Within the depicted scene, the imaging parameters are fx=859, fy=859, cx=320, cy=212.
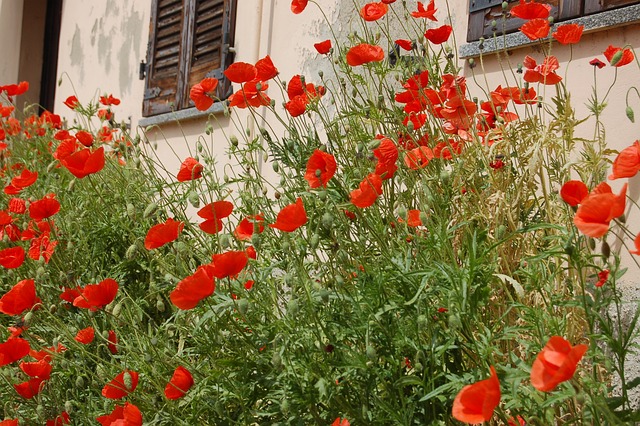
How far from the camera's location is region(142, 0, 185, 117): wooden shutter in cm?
664

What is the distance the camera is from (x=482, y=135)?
9.59 ft

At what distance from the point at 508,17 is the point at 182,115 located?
319cm

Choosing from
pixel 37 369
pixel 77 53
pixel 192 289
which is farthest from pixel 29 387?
pixel 77 53

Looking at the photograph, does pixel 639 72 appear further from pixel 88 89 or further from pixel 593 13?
pixel 88 89

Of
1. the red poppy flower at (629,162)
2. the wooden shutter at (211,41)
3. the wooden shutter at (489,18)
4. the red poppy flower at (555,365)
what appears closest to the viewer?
the red poppy flower at (555,365)

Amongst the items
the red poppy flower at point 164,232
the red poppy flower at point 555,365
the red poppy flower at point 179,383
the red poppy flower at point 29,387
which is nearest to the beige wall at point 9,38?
the red poppy flower at point 29,387

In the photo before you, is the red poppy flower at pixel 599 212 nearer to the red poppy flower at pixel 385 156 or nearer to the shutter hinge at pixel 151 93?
the red poppy flower at pixel 385 156

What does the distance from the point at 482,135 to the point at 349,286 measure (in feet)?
3.18

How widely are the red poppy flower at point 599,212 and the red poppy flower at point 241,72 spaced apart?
1.50m

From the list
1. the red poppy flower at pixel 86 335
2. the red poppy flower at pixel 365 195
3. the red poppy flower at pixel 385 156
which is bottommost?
the red poppy flower at pixel 86 335

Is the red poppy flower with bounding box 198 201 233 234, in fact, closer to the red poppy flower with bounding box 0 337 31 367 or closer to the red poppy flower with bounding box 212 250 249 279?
the red poppy flower with bounding box 212 250 249 279

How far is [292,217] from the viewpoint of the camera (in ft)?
6.79

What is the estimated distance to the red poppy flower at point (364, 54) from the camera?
102 inches

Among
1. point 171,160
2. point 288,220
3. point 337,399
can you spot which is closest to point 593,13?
point 288,220
